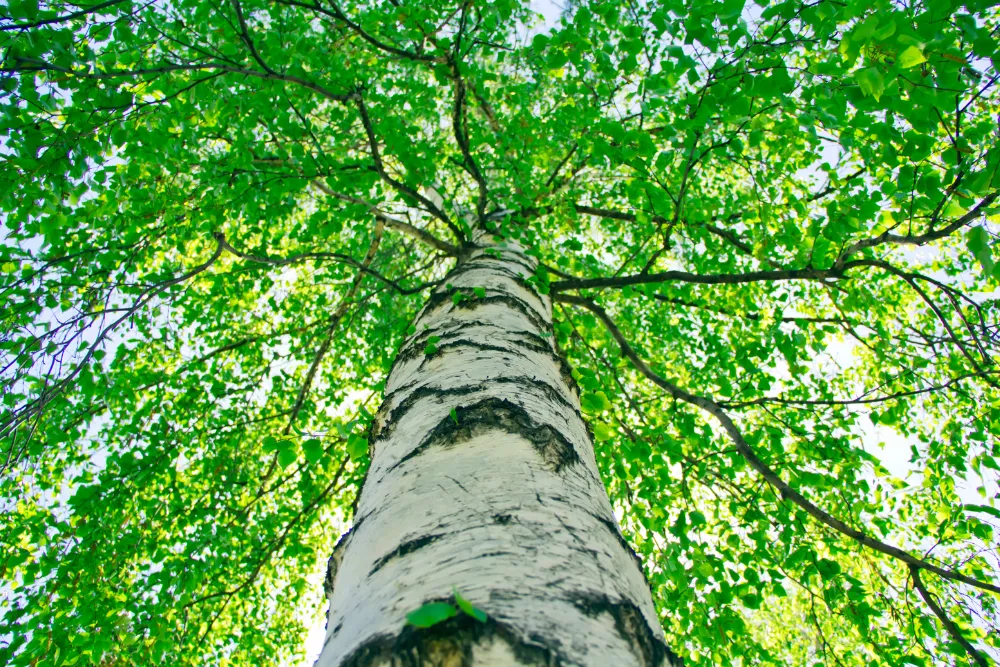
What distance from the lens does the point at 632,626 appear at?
926 millimetres

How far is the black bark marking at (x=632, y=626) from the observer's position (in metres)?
0.88

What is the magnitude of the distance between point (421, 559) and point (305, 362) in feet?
16.9

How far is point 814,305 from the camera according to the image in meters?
5.98

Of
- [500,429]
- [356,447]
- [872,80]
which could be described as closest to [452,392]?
[500,429]

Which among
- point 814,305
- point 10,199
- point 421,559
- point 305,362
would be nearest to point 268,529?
point 305,362

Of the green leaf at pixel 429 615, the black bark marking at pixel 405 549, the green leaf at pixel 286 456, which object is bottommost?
the green leaf at pixel 429 615

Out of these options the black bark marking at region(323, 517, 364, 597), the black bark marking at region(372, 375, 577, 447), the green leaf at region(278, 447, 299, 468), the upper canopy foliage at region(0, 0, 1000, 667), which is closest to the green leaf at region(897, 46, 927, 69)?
the upper canopy foliage at region(0, 0, 1000, 667)

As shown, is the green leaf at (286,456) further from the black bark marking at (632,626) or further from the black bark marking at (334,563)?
the black bark marking at (632,626)

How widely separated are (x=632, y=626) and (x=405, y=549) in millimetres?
451

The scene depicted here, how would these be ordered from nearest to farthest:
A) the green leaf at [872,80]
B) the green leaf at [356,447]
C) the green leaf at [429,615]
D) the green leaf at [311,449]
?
the green leaf at [429,615], the green leaf at [872,80], the green leaf at [311,449], the green leaf at [356,447]

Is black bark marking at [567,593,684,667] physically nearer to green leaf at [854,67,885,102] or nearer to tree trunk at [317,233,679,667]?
tree trunk at [317,233,679,667]

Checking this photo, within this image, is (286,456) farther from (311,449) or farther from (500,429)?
(500,429)

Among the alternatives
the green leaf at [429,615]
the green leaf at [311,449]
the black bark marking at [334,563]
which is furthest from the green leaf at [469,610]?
the green leaf at [311,449]

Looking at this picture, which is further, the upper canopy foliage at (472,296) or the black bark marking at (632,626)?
the upper canopy foliage at (472,296)
